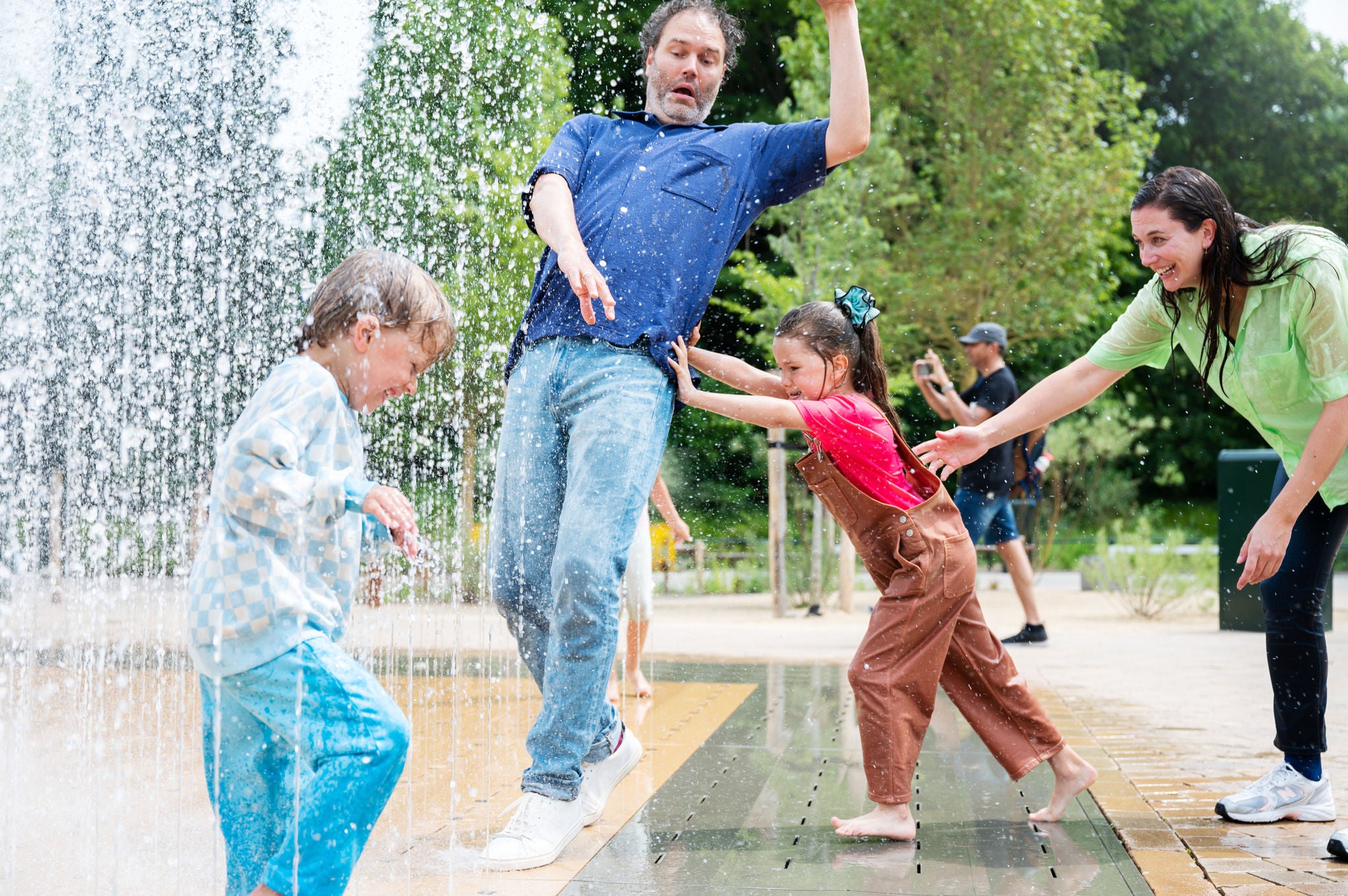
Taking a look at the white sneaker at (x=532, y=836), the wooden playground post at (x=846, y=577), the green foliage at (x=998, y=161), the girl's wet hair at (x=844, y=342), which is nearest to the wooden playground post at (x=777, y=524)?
the wooden playground post at (x=846, y=577)

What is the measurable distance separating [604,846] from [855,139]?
188 cm

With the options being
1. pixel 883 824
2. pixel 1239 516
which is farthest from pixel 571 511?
pixel 1239 516

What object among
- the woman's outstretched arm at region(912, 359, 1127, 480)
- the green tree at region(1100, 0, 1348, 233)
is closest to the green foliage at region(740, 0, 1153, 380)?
the woman's outstretched arm at region(912, 359, 1127, 480)

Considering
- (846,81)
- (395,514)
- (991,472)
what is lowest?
(991,472)

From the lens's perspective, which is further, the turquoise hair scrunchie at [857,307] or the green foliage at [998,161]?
the green foliage at [998,161]

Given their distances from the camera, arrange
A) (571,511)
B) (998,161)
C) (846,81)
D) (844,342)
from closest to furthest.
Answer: (571,511) → (846,81) → (844,342) → (998,161)

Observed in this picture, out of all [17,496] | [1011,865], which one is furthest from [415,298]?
[17,496]

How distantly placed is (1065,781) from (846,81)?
2.00 meters

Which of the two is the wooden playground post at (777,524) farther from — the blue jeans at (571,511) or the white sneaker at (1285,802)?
the blue jeans at (571,511)

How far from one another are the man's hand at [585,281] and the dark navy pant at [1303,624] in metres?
1.99

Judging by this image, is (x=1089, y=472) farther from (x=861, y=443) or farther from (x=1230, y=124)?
(x=861, y=443)

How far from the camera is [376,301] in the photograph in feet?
7.33

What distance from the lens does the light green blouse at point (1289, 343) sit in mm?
3096

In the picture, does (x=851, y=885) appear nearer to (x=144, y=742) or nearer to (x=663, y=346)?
(x=663, y=346)
